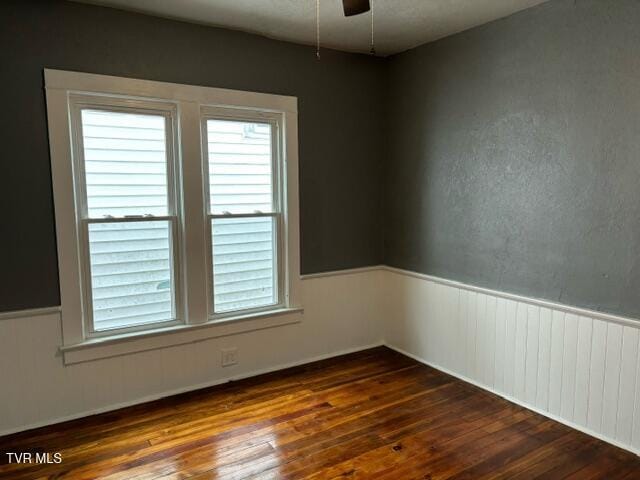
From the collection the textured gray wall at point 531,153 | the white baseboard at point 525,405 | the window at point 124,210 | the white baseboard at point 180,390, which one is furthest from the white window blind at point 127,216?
the white baseboard at point 525,405

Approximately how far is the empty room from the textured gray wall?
1 cm

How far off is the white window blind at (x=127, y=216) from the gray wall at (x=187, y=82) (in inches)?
9.4

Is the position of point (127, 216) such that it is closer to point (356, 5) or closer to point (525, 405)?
point (356, 5)

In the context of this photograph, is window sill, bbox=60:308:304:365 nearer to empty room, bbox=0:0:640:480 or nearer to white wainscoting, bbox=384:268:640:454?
empty room, bbox=0:0:640:480

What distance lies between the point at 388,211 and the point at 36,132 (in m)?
2.65

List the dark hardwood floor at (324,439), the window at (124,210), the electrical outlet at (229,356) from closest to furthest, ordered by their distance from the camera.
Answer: the dark hardwood floor at (324,439)
the window at (124,210)
the electrical outlet at (229,356)

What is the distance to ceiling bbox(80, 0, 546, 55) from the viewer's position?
9.02 ft

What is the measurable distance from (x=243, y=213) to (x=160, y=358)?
1.15 meters

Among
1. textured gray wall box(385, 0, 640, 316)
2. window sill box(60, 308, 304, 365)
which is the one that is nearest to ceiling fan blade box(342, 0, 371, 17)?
textured gray wall box(385, 0, 640, 316)

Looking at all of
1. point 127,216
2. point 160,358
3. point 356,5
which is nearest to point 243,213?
point 127,216

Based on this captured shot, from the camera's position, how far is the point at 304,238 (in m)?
3.65

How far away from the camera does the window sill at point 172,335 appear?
283cm

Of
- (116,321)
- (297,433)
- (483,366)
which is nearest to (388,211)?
(483,366)

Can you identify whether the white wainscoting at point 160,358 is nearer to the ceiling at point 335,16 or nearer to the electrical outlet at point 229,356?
the electrical outlet at point 229,356
